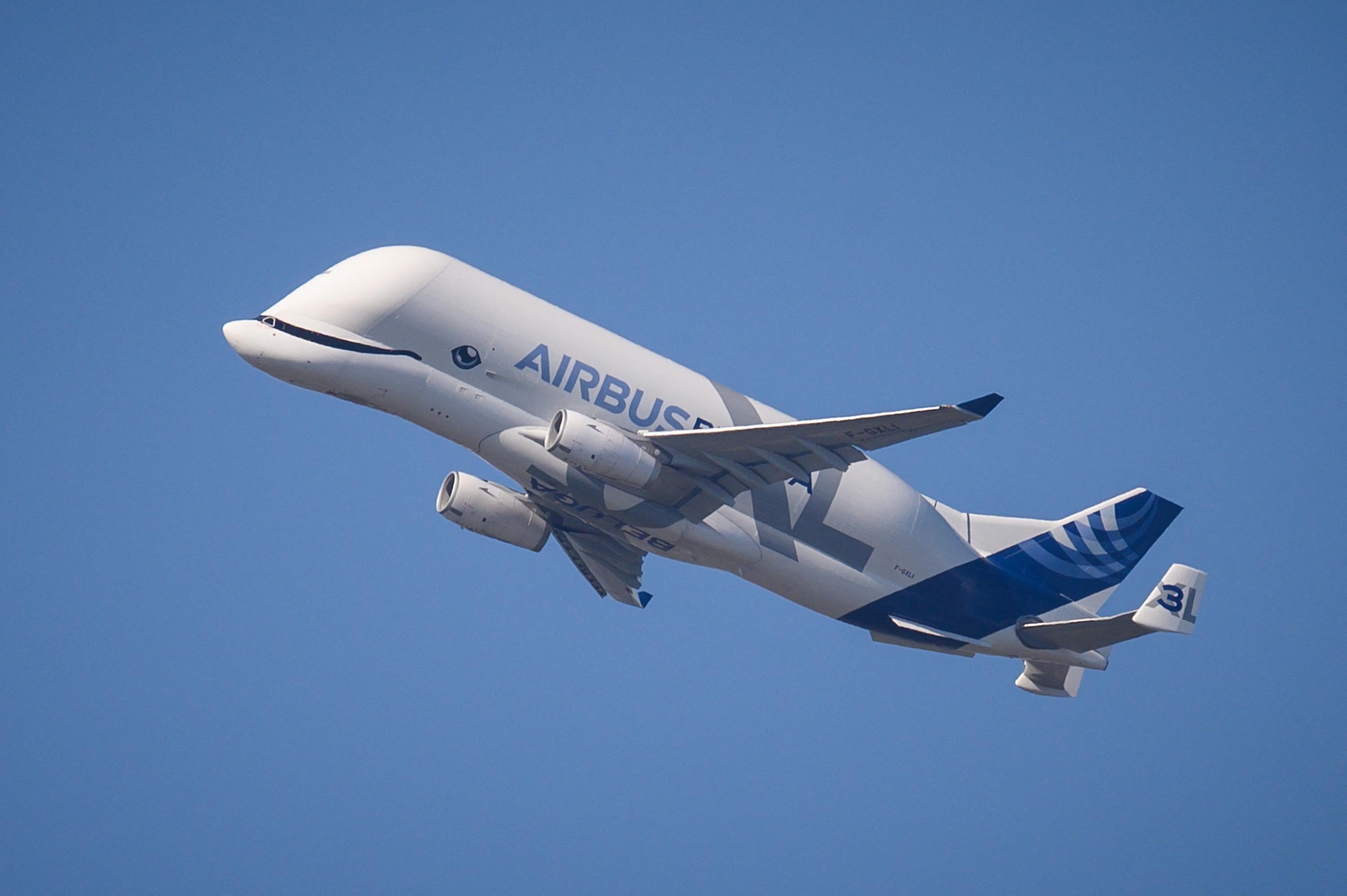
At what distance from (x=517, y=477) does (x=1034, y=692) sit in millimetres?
17831

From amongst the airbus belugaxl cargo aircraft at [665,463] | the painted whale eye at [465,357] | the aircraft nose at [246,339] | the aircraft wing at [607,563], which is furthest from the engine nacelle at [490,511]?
the aircraft nose at [246,339]

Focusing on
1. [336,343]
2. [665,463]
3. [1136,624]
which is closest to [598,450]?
[665,463]

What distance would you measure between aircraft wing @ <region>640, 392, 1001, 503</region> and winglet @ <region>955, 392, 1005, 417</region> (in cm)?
59

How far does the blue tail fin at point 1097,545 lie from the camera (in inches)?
1690

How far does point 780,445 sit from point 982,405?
20.1ft

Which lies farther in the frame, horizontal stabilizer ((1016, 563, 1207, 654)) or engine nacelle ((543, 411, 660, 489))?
horizontal stabilizer ((1016, 563, 1207, 654))

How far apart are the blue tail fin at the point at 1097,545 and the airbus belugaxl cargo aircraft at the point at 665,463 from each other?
0.77ft

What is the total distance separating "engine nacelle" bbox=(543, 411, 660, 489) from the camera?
116 feet

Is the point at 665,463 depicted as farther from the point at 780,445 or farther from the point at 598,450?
the point at 780,445

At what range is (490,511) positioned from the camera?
42.4 metres

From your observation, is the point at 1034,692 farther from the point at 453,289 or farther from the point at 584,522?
the point at 453,289

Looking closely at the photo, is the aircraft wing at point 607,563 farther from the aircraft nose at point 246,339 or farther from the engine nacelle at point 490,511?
the aircraft nose at point 246,339

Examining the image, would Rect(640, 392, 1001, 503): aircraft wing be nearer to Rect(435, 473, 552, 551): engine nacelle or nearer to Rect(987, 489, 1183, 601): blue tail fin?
Rect(435, 473, 552, 551): engine nacelle

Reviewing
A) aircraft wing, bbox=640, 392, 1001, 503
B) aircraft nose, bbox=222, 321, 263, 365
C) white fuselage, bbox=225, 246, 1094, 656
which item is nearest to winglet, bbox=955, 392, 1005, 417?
aircraft wing, bbox=640, 392, 1001, 503
